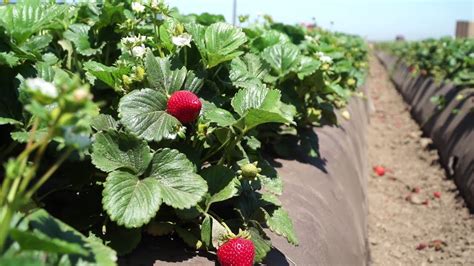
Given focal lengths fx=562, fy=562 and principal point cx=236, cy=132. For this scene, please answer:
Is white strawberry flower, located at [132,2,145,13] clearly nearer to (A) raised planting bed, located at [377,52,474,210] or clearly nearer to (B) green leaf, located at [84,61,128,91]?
(B) green leaf, located at [84,61,128,91]

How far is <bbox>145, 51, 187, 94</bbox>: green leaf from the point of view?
1587 mm

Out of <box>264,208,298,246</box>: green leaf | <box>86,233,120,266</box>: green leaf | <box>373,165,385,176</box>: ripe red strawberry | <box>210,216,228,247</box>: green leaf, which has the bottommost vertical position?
<box>373,165,385,176</box>: ripe red strawberry

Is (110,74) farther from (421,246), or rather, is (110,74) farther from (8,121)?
(421,246)

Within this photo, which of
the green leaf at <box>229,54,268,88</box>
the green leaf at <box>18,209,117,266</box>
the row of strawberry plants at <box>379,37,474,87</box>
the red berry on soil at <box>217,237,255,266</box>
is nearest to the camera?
the green leaf at <box>18,209,117,266</box>

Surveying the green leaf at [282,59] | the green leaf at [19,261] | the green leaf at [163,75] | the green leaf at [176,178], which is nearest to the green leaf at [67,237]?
the green leaf at [19,261]

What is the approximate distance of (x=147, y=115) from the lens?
1.50 m

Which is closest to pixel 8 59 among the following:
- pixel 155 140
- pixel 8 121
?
pixel 8 121

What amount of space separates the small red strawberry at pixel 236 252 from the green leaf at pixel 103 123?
1.46 ft

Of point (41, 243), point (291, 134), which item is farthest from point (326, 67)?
point (41, 243)

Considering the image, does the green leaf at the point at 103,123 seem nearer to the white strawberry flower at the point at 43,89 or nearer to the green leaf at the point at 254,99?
the green leaf at the point at 254,99

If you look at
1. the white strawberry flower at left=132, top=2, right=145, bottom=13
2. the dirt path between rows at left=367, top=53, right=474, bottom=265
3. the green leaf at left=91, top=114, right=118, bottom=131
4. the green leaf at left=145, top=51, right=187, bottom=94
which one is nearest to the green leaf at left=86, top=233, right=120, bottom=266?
the green leaf at left=91, top=114, right=118, bottom=131

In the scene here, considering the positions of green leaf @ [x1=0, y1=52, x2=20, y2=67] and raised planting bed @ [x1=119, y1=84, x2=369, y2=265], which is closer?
green leaf @ [x1=0, y1=52, x2=20, y2=67]

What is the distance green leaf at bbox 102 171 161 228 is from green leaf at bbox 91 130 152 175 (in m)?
0.04

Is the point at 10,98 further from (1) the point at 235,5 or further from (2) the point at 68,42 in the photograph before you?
(1) the point at 235,5
